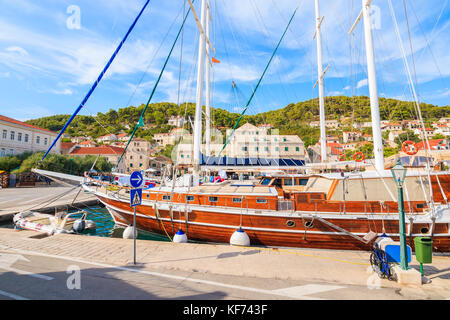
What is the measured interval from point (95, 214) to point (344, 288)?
57.0 ft

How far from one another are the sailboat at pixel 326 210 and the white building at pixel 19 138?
43932mm

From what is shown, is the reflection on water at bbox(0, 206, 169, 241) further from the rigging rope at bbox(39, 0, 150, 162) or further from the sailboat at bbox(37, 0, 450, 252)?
the rigging rope at bbox(39, 0, 150, 162)

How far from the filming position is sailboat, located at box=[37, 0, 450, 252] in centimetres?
761

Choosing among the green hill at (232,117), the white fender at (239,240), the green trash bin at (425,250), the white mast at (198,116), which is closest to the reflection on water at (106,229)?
the white mast at (198,116)

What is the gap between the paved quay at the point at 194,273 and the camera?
411 centimetres

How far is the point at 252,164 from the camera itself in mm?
11828

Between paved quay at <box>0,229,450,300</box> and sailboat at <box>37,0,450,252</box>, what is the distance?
1.39 m

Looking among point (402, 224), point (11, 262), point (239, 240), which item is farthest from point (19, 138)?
point (402, 224)

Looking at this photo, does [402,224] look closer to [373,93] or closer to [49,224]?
[373,93]

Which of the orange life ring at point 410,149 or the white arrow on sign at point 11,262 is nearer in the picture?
the white arrow on sign at point 11,262

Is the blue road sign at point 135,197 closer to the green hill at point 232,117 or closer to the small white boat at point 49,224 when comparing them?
the small white boat at point 49,224

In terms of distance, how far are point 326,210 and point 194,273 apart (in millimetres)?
5511
